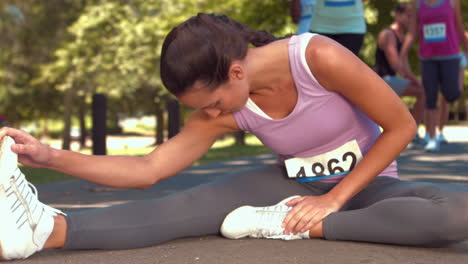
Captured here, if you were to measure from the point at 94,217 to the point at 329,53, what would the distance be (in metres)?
1.20

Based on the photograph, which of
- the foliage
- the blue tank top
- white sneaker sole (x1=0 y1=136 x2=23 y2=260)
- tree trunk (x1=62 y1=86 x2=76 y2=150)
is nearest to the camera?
white sneaker sole (x1=0 y1=136 x2=23 y2=260)

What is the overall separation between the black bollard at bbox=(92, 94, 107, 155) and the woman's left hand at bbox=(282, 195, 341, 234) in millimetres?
5946

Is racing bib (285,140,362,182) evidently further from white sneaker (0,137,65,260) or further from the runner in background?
the runner in background

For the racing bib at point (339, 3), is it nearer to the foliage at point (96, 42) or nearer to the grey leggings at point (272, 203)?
the grey leggings at point (272, 203)

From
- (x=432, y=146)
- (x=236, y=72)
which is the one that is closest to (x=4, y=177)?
(x=236, y=72)

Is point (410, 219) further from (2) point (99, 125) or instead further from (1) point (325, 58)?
(2) point (99, 125)

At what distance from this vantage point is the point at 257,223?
295 centimetres

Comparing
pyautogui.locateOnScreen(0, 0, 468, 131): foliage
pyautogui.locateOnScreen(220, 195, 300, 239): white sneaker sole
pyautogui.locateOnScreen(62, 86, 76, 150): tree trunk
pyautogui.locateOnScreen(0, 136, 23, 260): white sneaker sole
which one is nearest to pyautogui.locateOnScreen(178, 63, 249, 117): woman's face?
pyautogui.locateOnScreen(220, 195, 300, 239): white sneaker sole

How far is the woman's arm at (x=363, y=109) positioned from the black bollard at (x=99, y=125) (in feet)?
19.6

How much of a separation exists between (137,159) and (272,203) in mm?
658

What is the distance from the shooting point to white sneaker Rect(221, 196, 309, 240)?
2.92 meters

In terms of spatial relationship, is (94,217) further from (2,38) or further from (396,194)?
(2,38)

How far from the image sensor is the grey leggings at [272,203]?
105 inches

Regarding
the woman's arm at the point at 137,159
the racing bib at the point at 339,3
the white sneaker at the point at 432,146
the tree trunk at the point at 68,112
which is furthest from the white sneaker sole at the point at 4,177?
the tree trunk at the point at 68,112
